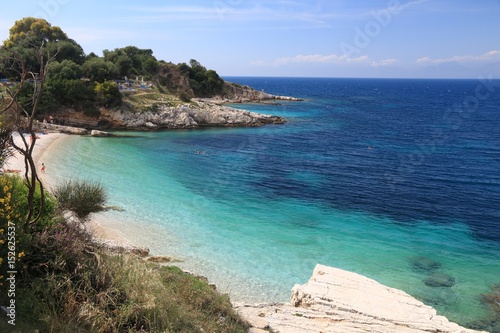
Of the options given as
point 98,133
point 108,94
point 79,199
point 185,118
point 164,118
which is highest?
point 108,94

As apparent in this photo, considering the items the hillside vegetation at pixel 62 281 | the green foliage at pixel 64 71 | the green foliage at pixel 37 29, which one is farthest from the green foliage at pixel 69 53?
the hillside vegetation at pixel 62 281

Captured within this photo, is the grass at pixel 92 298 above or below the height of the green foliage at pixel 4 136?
below

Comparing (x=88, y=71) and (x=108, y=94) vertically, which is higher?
(x=88, y=71)

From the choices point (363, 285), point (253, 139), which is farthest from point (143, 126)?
point (363, 285)

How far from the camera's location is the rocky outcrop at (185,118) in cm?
6203

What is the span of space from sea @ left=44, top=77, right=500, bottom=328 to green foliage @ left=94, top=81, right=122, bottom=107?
7.57 meters

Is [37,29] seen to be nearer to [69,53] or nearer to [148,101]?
[69,53]

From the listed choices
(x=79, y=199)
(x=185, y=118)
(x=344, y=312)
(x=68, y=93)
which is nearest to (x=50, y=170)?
(x=79, y=199)

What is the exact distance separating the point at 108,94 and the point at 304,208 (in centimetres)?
4449

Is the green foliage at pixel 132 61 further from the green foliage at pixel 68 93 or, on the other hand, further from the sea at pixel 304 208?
the sea at pixel 304 208

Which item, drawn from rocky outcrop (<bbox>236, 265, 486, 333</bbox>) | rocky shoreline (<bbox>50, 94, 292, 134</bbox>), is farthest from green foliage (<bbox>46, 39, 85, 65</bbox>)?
rocky outcrop (<bbox>236, 265, 486, 333</bbox>)

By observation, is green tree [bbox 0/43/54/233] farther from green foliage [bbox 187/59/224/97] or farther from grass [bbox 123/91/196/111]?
green foliage [bbox 187/59/224/97]

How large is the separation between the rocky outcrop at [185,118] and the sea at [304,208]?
188 inches

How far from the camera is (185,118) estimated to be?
67.6 meters
